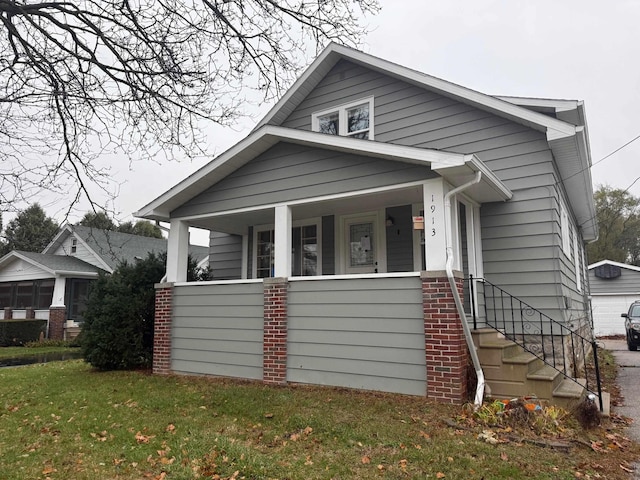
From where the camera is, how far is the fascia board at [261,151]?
5898 millimetres

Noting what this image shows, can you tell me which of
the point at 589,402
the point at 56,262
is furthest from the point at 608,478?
the point at 56,262

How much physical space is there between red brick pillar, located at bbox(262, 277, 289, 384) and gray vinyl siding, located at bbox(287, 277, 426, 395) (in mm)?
100

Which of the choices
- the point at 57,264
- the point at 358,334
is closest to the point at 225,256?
the point at 358,334

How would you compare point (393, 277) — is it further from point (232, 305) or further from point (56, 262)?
point (56, 262)

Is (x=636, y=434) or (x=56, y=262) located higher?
(x=56, y=262)

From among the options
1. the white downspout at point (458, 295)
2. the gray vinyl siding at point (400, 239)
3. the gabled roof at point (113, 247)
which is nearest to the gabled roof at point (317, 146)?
the white downspout at point (458, 295)

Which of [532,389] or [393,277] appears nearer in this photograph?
[532,389]

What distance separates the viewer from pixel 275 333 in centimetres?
696

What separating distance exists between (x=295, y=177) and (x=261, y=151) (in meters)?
0.90

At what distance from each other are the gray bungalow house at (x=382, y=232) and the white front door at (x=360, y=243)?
30 millimetres

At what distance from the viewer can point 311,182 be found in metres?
7.13

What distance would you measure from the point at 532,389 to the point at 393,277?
7.50 feet

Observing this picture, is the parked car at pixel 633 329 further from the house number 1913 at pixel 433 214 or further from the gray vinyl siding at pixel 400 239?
the house number 1913 at pixel 433 214

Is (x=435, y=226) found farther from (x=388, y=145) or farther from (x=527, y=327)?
(x=527, y=327)
